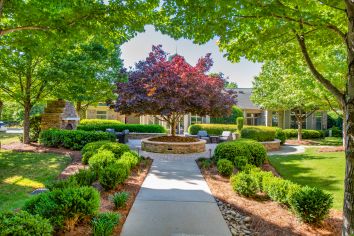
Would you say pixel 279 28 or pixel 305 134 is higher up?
pixel 279 28

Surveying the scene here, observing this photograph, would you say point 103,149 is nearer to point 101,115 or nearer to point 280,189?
point 280,189

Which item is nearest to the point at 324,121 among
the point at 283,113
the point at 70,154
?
the point at 283,113

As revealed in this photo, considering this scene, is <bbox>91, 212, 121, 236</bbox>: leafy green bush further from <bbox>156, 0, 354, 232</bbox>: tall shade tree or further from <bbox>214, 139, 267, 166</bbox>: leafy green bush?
<bbox>214, 139, 267, 166</bbox>: leafy green bush

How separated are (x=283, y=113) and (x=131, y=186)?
26.7 meters

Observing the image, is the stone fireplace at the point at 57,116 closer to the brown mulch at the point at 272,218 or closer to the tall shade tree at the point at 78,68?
the tall shade tree at the point at 78,68

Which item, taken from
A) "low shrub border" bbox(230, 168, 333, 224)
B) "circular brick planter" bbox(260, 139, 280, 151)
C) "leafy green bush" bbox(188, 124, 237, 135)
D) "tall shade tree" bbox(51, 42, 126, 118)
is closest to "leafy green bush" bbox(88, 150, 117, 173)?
"low shrub border" bbox(230, 168, 333, 224)

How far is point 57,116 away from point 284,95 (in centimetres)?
1814

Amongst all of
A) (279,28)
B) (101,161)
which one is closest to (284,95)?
(279,28)

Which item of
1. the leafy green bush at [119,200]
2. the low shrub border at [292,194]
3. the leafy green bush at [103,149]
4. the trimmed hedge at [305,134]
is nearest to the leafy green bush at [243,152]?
the low shrub border at [292,194]

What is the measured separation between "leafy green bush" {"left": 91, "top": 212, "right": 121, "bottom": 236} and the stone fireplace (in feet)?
44.4

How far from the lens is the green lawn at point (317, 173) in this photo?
7.73 meters

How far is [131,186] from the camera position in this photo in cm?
701

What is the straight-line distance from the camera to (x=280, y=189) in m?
5.75

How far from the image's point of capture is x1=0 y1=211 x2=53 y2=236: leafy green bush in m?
3.00
